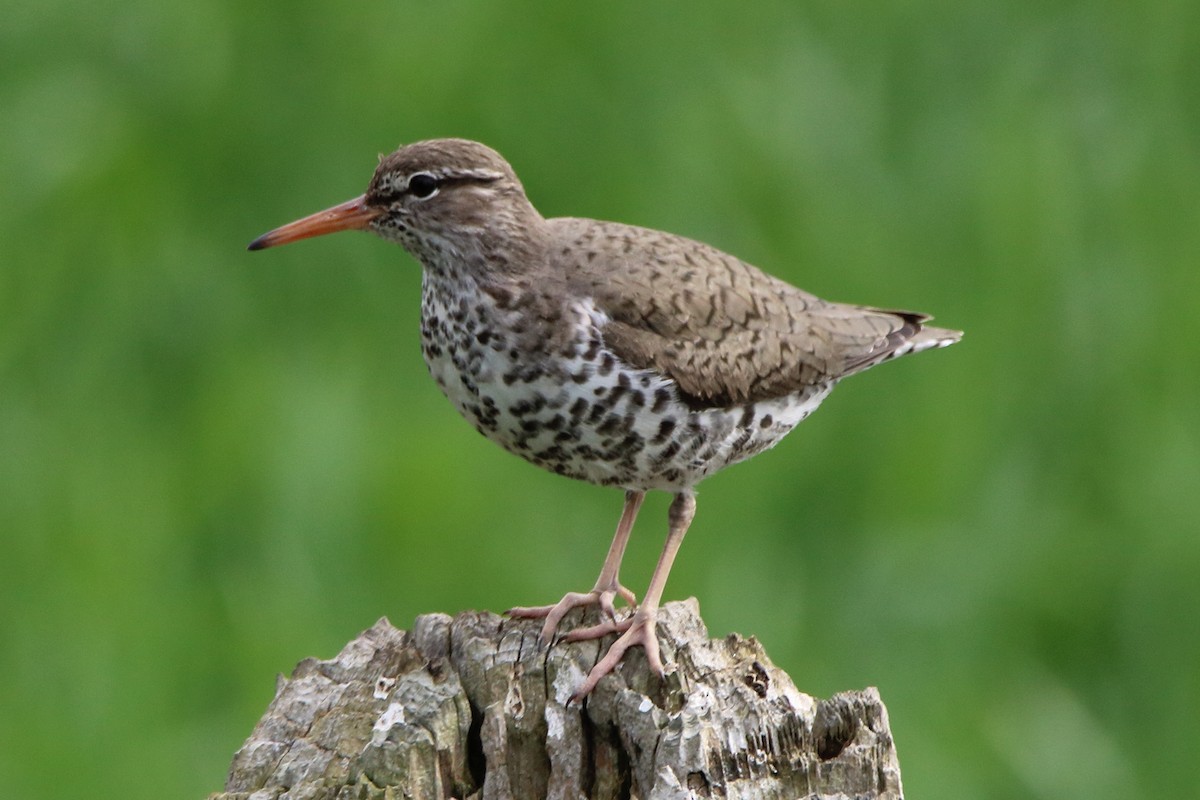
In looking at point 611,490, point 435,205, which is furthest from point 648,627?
point 611,490

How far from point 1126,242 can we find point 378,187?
540 cm

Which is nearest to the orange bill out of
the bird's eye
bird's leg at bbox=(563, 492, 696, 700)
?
the bird's eye

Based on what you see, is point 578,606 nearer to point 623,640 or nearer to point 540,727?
point 623,640

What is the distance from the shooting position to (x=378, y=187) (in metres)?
8.70

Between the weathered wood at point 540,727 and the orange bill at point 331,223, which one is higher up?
the orange bill at point 331,223

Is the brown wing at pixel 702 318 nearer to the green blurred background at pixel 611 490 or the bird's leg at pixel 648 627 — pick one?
the bird's leg at pixel 648 627

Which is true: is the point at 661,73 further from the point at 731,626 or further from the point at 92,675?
the point at 92,675

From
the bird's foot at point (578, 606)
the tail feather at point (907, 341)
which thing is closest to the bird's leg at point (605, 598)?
the bird's foot at point (578, 606)

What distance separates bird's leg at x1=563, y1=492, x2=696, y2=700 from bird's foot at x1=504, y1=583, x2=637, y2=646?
1.1 inches

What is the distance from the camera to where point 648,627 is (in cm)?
760

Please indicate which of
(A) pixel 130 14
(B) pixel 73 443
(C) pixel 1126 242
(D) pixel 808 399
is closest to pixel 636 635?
(D) pixel 808 399

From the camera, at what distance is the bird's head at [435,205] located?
28.4 feet

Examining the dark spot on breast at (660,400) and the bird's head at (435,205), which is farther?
the bird's head at (435,205)

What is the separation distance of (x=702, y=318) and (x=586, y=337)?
0.63 meters
